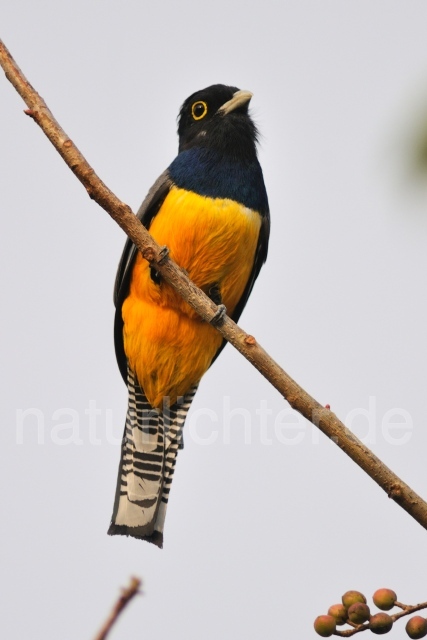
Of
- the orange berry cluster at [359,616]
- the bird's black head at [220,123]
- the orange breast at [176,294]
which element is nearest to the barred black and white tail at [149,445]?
the orange breast at [176,294]

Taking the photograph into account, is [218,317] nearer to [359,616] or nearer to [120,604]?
[359,616]

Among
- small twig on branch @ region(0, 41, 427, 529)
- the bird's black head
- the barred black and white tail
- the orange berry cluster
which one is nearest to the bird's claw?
small twig on branch @ region(0, 41, 427, 529)

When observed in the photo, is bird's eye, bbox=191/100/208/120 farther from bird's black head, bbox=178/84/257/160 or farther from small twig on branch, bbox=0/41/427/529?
small twig on branch, bbox=0/41/427/529

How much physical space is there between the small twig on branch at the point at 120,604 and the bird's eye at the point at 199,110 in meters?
5.14

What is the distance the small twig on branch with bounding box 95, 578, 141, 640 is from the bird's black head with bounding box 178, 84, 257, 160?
15.4ft

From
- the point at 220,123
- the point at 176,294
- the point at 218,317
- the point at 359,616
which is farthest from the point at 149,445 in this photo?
the point at 359,616

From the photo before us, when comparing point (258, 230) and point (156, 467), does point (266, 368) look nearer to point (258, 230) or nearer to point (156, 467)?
point (258, 230)

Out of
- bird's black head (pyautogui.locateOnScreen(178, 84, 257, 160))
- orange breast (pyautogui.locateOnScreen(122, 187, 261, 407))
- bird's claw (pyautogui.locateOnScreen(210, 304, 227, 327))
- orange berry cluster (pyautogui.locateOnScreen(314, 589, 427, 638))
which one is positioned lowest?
orange berry cluster (pyautogui.locateOnScreen(314, 589, 427, 638))

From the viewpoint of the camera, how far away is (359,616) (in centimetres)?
268

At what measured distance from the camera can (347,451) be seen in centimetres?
329

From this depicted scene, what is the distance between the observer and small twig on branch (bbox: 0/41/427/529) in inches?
124

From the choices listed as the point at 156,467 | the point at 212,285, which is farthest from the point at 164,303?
the point at 156,467

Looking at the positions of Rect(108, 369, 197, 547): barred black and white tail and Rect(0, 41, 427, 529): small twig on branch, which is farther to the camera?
Rect(108, 369, 197, 547): barred black and white tail

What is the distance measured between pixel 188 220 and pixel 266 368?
209 cm
